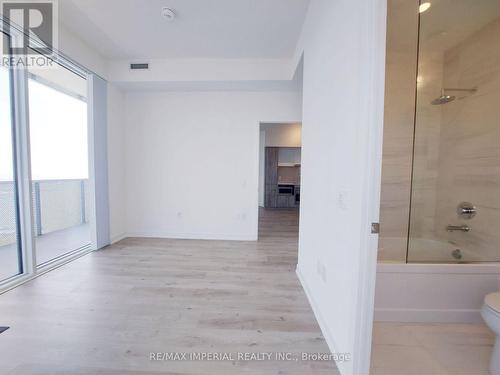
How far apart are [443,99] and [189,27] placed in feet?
10.1

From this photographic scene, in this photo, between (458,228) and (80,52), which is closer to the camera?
(458,228)

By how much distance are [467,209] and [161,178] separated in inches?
167

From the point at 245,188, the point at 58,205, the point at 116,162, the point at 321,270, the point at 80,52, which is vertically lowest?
the point at 321,270

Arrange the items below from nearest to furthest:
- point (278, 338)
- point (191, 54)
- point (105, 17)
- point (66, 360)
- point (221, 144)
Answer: point (66, 360) < point (278, 338) < point (105, 17) < point (191, 54) < point (221, 144)

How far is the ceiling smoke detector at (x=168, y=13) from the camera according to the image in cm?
216

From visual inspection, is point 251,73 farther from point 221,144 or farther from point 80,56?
point 80,56

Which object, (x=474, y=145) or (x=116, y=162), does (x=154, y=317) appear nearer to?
(x=116, y=162)

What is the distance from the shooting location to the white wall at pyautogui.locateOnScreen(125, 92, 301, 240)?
3566mm

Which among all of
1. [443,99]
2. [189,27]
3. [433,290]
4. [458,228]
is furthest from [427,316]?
[189,27]

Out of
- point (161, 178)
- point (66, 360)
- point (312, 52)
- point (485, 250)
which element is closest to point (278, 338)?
point (66, 360)

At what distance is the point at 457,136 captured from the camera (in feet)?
7.25

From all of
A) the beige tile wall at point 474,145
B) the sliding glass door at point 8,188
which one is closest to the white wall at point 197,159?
the sliding glass door at point 8,188

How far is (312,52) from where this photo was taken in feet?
6.39

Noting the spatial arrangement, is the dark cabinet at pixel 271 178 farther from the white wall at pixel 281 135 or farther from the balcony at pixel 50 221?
the balcony at pixel 50 221
